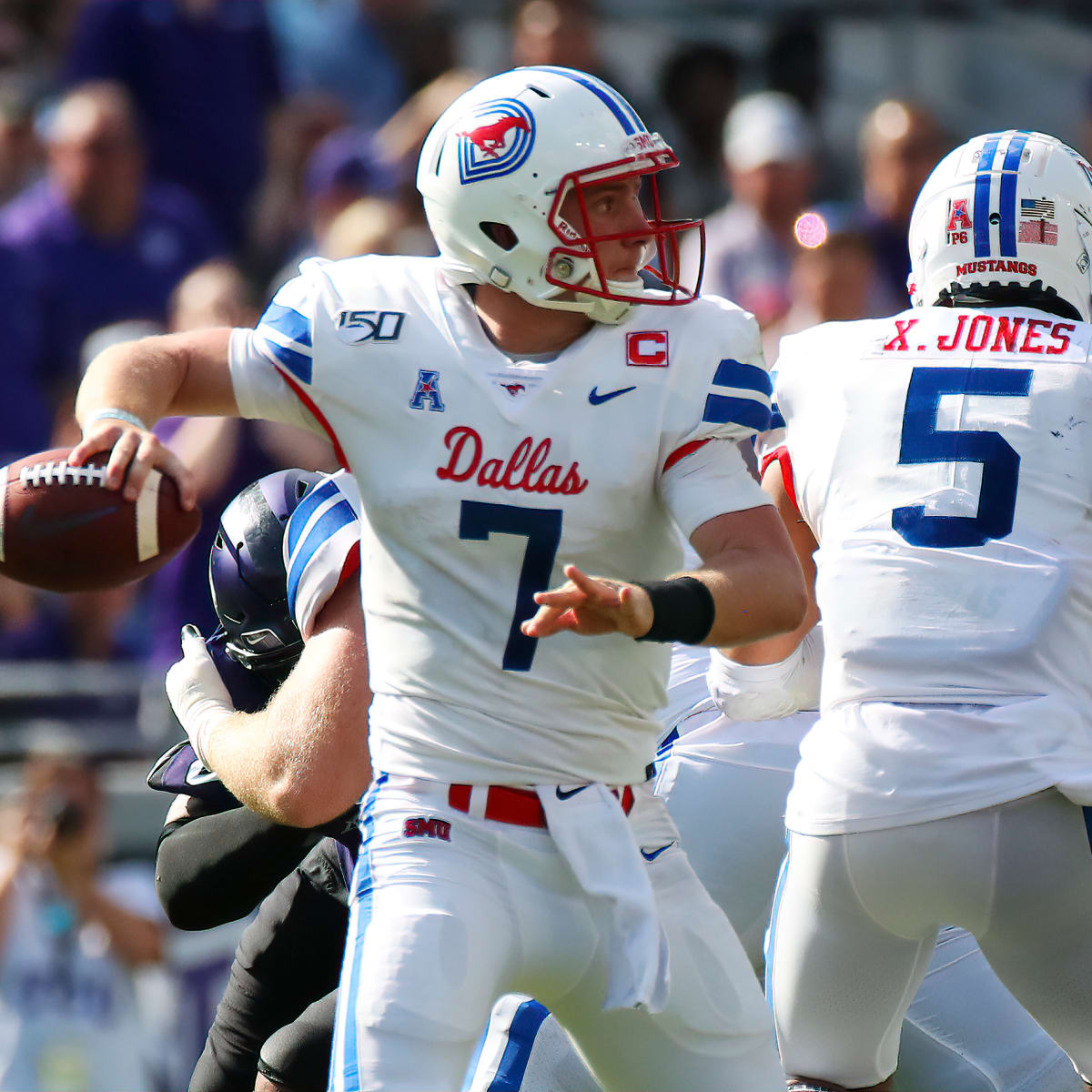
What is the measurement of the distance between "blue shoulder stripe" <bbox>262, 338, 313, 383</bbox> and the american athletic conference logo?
1.36 feet

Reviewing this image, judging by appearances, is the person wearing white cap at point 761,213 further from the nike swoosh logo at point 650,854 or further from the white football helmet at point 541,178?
the nike swoosh logo at point 650,854

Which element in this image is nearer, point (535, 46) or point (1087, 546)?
point (1087, 546)

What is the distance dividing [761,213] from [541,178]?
4606 mm

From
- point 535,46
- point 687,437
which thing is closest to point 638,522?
point 687,437

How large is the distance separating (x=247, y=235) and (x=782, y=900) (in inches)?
228

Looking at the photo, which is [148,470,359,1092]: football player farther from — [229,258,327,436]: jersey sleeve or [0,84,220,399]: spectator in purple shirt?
[0,84,220,399]: spectator in purple shirt

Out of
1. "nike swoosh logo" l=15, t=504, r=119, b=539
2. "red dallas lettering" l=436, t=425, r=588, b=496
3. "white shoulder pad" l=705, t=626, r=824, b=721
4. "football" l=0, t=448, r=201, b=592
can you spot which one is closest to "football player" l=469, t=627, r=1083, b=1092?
"white shoulder pad" l=705, t=626, r=824, b=721

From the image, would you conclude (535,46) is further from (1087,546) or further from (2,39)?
(1087,546)

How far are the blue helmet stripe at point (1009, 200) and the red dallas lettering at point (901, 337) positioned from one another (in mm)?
232

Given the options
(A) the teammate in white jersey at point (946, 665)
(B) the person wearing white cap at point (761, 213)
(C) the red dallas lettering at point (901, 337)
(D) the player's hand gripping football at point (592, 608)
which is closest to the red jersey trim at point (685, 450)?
(D) the player's hand gripping football at point (592, 608)

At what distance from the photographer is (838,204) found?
9.07m

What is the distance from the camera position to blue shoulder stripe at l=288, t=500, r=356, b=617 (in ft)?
11.1

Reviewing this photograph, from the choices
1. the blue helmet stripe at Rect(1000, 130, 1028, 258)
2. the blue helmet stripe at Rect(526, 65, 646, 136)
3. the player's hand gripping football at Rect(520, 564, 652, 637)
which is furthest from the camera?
the blue helmet stripe at Rect(1000, 130, 1028, 258)

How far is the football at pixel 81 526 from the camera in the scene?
9.32 ft
